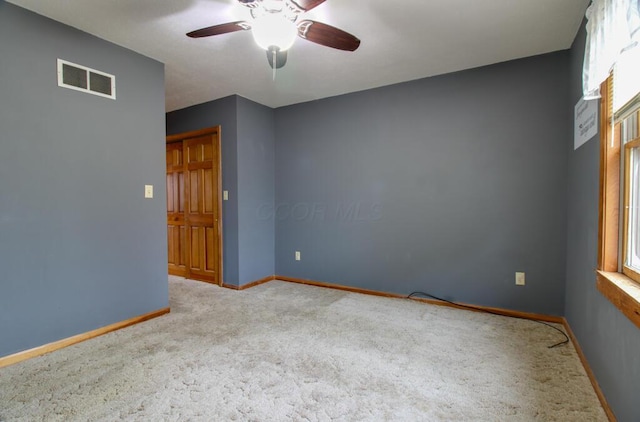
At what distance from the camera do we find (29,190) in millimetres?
2164

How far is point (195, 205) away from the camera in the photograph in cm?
425

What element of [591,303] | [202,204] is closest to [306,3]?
[591,303]

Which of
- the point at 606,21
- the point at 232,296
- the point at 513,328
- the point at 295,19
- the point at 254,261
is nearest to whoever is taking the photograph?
the point at 606,21

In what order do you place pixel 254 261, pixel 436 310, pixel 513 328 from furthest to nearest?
1. pixel 254 261
2. pixel 436 310
3. pixel 513 328

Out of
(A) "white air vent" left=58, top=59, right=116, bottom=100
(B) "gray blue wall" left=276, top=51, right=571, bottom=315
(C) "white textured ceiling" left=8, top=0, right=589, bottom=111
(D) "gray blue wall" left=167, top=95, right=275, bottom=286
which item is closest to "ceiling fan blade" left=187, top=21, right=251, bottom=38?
(C) "white textured ceiling" left=8, top=0, right=589, bottom=111

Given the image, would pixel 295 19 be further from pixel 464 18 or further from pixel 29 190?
pixel 29 190

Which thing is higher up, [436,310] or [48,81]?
[48,81]

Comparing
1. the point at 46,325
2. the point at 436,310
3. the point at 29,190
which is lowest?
the point at 436,310

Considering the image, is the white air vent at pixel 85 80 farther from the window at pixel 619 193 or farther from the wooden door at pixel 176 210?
the window at pixel 619 193

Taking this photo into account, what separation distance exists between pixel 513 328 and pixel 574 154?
1.47m

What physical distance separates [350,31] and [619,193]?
1970mm

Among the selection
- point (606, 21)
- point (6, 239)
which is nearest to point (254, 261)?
point (6, 239)

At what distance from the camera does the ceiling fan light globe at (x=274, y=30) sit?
5.61 ft

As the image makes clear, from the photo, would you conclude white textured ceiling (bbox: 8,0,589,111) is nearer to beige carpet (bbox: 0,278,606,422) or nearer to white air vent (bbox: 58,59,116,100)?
white air vent (bbox: 58,59,116,100)
